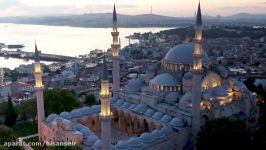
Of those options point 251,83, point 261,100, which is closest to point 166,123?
point 261,100

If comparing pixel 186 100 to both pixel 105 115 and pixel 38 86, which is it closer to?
pixel 105 115

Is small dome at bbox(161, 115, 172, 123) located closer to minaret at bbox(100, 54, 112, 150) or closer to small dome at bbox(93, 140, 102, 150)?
small dome at bbox(93, 140, 102, 150)

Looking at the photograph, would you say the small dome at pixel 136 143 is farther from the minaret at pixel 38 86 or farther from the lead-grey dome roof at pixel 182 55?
the lead-grey dome roof at pixel 182 55

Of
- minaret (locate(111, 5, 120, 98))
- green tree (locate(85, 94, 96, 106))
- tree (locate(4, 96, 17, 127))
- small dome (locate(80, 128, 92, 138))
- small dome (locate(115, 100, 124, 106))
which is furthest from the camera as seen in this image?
green tree (locate(85, 94, 96, 106))

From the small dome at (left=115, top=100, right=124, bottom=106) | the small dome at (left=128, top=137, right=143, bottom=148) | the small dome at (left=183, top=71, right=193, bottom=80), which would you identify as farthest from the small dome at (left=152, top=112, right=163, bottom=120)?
the small dome at (left=115, top=100, right=124, bottom=106)

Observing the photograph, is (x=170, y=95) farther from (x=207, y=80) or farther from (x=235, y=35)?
(x=235, y=35)
